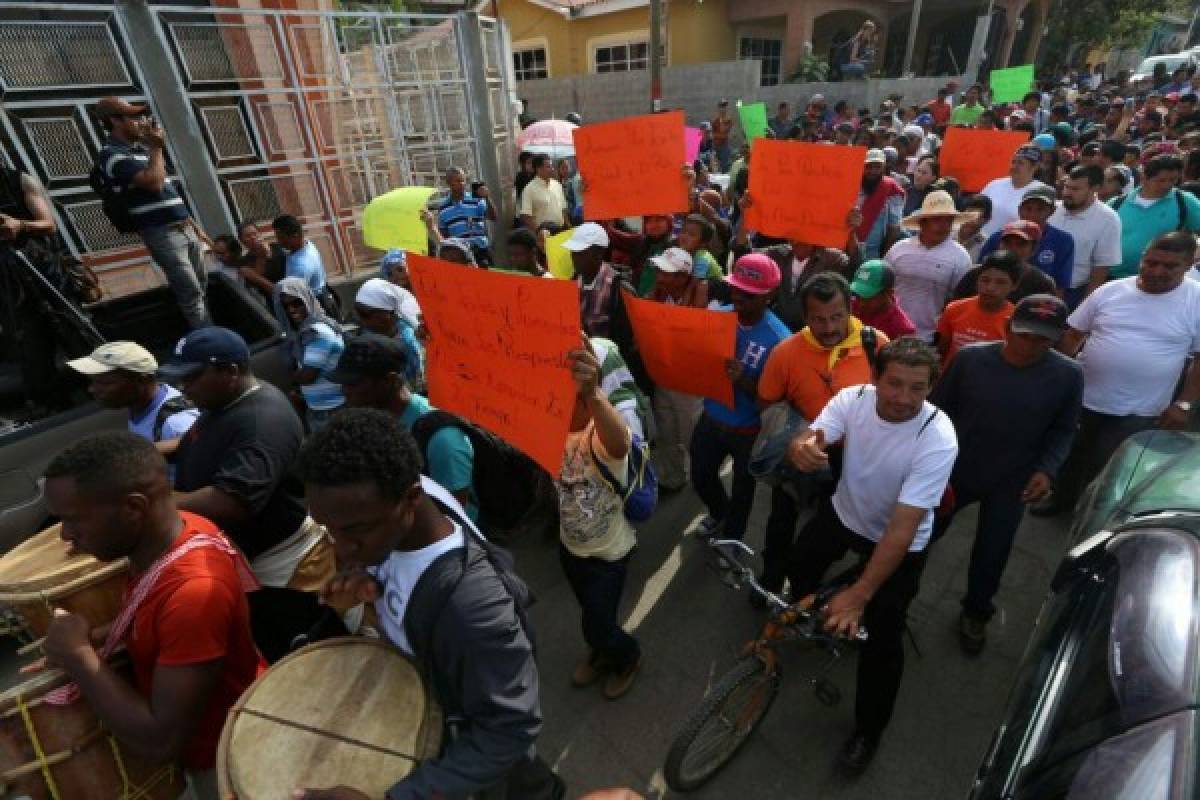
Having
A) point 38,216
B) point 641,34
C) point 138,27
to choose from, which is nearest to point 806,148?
point 38,216

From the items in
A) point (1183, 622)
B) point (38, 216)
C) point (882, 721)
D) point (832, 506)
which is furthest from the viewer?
point (38, 216)

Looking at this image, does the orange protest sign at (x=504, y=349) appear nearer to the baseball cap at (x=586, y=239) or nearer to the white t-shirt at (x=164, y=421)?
the white t-shirt at (x=164, y=421)

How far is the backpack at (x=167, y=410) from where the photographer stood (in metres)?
2.79

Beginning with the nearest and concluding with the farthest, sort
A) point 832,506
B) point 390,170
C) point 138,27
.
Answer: point 832,506, point 138,27, point 390,170

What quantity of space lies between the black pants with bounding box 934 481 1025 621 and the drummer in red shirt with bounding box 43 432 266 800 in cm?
293

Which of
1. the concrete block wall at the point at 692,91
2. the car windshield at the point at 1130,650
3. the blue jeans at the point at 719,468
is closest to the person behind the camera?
the car windshield at the point at 1130,650

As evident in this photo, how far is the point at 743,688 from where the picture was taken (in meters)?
2.55

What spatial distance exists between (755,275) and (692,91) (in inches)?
636

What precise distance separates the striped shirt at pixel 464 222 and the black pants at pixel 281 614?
5.10 metres

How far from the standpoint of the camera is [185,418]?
9.19ft

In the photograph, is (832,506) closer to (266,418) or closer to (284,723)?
(284,723)

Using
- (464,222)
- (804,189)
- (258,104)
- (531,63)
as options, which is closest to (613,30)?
(531,63)

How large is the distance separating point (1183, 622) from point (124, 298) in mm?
6394

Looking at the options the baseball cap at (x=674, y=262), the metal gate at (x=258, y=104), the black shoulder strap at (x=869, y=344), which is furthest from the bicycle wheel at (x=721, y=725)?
the metal gate at (x=258, y=104)
